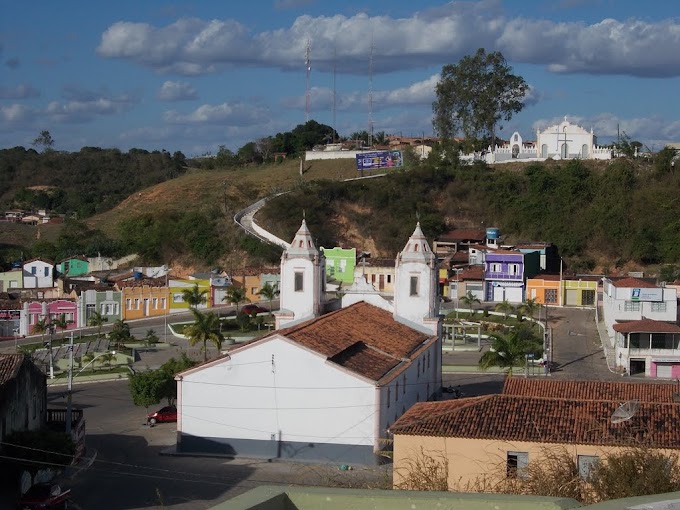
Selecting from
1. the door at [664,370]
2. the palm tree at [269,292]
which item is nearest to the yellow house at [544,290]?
the palm tree at [269,292]

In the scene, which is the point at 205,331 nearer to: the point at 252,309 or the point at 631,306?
the point at 252,309

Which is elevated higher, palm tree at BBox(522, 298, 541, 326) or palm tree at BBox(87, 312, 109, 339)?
palm tree at BBox(522, 298, 541, 326)

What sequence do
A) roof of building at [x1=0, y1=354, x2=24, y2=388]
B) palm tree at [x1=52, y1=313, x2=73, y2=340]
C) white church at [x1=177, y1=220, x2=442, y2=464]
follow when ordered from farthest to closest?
1. palm tree at [x1=52, y1=313, x2=73, y2=340]
2. white church at [x1=177, y1=220, x2=442, y2=464]
3. roof of building at [x1=0, y1=354, x2=24, y2=388]

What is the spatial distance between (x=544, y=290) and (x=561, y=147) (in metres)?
23.5

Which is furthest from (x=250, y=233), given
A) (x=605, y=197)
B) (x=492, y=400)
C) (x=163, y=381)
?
(x=492, y=400)

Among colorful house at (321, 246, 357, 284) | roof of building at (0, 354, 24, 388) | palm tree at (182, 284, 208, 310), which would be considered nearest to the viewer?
roof of building at (0, 354, 24, 388)

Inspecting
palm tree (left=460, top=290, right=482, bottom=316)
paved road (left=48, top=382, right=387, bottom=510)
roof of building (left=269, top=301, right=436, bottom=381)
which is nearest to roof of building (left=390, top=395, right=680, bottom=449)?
paved road (left=48, top=382, right=387, bottom=510)

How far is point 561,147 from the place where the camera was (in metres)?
85.9

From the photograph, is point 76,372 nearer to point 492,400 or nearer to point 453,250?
point 492,400

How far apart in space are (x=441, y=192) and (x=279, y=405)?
2166 inches

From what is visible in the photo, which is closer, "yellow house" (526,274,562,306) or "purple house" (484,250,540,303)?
"yellow house" (526,274,562,306)

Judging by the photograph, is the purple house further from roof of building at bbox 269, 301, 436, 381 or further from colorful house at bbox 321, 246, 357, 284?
roof of building at bbox 269, 301, 436, 381

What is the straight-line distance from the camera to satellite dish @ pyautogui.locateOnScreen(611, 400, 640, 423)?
2060 centimetres

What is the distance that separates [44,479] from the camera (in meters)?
26.0
